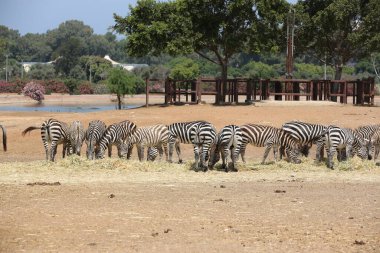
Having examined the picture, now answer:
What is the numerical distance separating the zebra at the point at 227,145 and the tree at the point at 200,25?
2552cm

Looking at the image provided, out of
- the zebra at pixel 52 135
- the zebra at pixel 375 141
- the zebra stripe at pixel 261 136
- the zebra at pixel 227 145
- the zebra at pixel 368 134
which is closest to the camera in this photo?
the zebra at pixel 227 145

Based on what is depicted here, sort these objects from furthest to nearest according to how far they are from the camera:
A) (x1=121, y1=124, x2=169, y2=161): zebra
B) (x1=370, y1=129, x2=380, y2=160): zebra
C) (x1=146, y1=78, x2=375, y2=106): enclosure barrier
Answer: (x1=146, y1=78, x2=375, y2=106): enclosure barrier
(x1=370, y1=129, x2=380, y2=160): zebra
(x1=121, y1=124, x2=169, y2=161): zebra

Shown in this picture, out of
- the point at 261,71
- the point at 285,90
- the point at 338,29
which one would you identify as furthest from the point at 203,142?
the point at 261,71

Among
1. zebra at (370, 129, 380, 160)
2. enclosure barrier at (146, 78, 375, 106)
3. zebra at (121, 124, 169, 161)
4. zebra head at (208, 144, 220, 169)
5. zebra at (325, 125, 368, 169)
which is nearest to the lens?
zebra head at (208, 144, 220, 169)

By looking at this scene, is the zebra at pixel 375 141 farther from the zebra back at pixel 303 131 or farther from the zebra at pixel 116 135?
the zebra at pixel 116 135

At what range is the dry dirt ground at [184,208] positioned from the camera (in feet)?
35.6

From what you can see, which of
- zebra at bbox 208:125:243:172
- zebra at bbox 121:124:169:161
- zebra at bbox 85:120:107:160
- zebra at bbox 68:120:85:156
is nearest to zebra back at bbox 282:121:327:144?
zebra at bbox 208:125:243:172

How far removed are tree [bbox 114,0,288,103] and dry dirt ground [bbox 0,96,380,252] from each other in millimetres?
25729

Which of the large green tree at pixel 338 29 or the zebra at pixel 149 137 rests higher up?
the large green tree at pixel 338 29

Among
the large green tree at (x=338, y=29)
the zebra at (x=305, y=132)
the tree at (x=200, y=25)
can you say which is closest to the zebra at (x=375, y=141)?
the zebra at (x=305, y=132)

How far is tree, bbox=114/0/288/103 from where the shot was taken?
148ft

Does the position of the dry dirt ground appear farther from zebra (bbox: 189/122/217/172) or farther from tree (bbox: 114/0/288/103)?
tree (bbox: 114/0/288/103)

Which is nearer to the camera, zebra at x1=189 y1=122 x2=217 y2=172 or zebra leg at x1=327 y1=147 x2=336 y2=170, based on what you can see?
zebra at x1=189 y1=122 x2=217 y2=172

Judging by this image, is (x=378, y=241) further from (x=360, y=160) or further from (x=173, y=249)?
(x=360, y=160)
